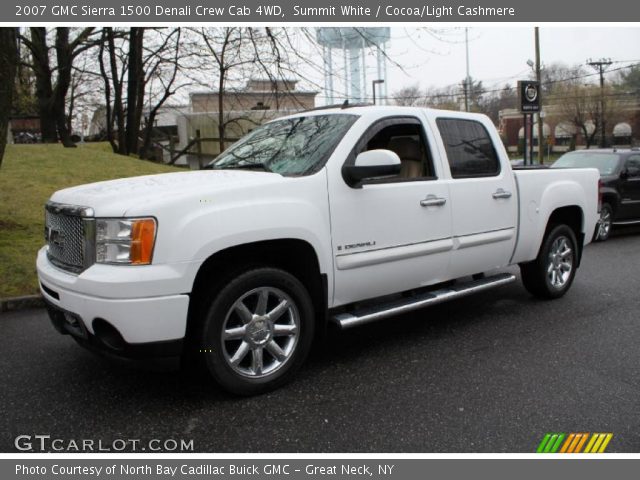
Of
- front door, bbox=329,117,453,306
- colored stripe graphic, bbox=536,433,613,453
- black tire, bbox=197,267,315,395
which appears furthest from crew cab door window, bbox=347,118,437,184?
colored stripe graphic, bbox=536,433,613,453

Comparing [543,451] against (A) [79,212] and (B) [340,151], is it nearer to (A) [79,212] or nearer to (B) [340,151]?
(B) [340,151]

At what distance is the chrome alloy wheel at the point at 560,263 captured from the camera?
5.93 metres

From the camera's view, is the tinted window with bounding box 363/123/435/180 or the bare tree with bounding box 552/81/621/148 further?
the bare tree with bounding box 552/81/621/148

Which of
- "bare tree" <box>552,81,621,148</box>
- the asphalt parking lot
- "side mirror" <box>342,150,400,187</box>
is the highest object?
"bare tree" <box>552,81,621,148</box>

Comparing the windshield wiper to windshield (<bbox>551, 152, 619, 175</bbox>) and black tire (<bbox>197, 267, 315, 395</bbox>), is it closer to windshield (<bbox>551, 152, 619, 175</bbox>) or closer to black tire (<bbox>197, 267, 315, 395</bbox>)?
black tire (<bbox>197, 267, 315, 395</bbox>)

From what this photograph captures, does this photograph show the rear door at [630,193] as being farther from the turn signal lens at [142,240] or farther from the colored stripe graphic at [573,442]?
the turn signal lens at [142,240]

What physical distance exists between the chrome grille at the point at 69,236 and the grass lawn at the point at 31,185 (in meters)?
2.75

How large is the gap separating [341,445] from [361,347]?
1.63 metres

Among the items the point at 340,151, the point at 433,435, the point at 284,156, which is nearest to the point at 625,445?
the point at 433,435

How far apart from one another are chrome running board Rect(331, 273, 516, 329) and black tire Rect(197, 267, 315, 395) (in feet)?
1.02

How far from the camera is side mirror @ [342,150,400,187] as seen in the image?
386 cm

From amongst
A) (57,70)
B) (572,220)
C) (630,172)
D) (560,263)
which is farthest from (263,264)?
(57,70)

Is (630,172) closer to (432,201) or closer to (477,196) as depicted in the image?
(477,196)

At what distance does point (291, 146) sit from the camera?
→ 434cm
